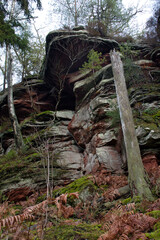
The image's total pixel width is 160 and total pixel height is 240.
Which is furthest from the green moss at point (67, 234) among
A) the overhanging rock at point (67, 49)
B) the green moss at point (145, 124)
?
the overhanging rock at point (67, 49)

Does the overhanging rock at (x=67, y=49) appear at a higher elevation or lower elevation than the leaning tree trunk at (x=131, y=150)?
Answer: higher

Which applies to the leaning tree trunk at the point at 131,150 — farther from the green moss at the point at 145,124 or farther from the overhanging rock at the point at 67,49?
the overhanging rock at the point at 67,49

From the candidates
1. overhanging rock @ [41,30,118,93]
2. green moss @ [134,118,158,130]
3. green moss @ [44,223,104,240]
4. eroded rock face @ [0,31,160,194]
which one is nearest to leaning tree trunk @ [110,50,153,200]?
eroded rock face @ [0,31,160,194]

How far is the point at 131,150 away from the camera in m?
5.61

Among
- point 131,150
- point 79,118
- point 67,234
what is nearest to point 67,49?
point 79,118

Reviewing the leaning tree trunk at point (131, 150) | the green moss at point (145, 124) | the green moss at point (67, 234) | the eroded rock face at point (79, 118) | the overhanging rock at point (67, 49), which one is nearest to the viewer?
the green moss at point (67, 234)

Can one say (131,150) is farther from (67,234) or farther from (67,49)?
(67,49)

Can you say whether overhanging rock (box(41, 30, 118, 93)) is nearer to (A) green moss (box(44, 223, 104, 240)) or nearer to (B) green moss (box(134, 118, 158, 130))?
(B) green moss (box(134, 118, 158, 130))

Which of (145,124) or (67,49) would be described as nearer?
(145,124)

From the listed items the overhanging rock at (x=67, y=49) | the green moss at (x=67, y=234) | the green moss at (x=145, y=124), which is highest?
the overhanging rock at (x=67, y=49)

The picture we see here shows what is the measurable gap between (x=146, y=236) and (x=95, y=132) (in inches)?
308

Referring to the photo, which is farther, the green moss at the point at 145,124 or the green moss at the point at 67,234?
the green moss at the point at 145,124

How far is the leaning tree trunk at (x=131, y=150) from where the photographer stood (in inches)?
195

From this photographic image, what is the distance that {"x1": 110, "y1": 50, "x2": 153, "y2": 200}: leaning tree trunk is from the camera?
4956 millimetres
